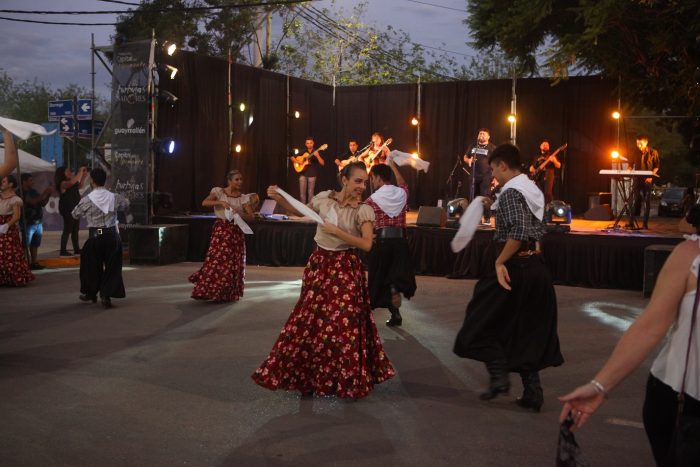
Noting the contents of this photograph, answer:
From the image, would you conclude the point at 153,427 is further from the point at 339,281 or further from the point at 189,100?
the point at 189,100

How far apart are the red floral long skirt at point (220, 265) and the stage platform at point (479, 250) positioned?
4.56 metres

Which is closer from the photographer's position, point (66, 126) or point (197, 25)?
point (66, 126)

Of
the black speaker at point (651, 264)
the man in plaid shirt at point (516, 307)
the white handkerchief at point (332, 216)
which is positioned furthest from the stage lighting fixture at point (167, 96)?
the man in plaid shirt at point (516, 307)

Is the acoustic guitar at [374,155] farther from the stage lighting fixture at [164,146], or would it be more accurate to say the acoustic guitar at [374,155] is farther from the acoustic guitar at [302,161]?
the stage lighting fixture at [164,146]

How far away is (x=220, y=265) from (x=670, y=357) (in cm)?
805

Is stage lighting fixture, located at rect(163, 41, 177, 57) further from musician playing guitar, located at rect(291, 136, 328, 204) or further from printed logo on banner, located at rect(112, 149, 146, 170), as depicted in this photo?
musician playing guitar, located at rect(291, 136, 328, 204)

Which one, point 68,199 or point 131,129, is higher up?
point 131,129

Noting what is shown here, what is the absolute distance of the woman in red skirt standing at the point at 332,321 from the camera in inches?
210

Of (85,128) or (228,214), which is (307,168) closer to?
(85,128)

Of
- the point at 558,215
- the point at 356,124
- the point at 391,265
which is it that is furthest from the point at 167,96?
the point at 356,124

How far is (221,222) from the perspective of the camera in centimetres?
988

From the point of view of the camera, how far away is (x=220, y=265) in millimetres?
9875

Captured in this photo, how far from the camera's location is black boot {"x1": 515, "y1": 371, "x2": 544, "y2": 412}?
17.2 feet

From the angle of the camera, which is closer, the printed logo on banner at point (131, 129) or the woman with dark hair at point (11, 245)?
the woman with dark hair at point (11, 245)
